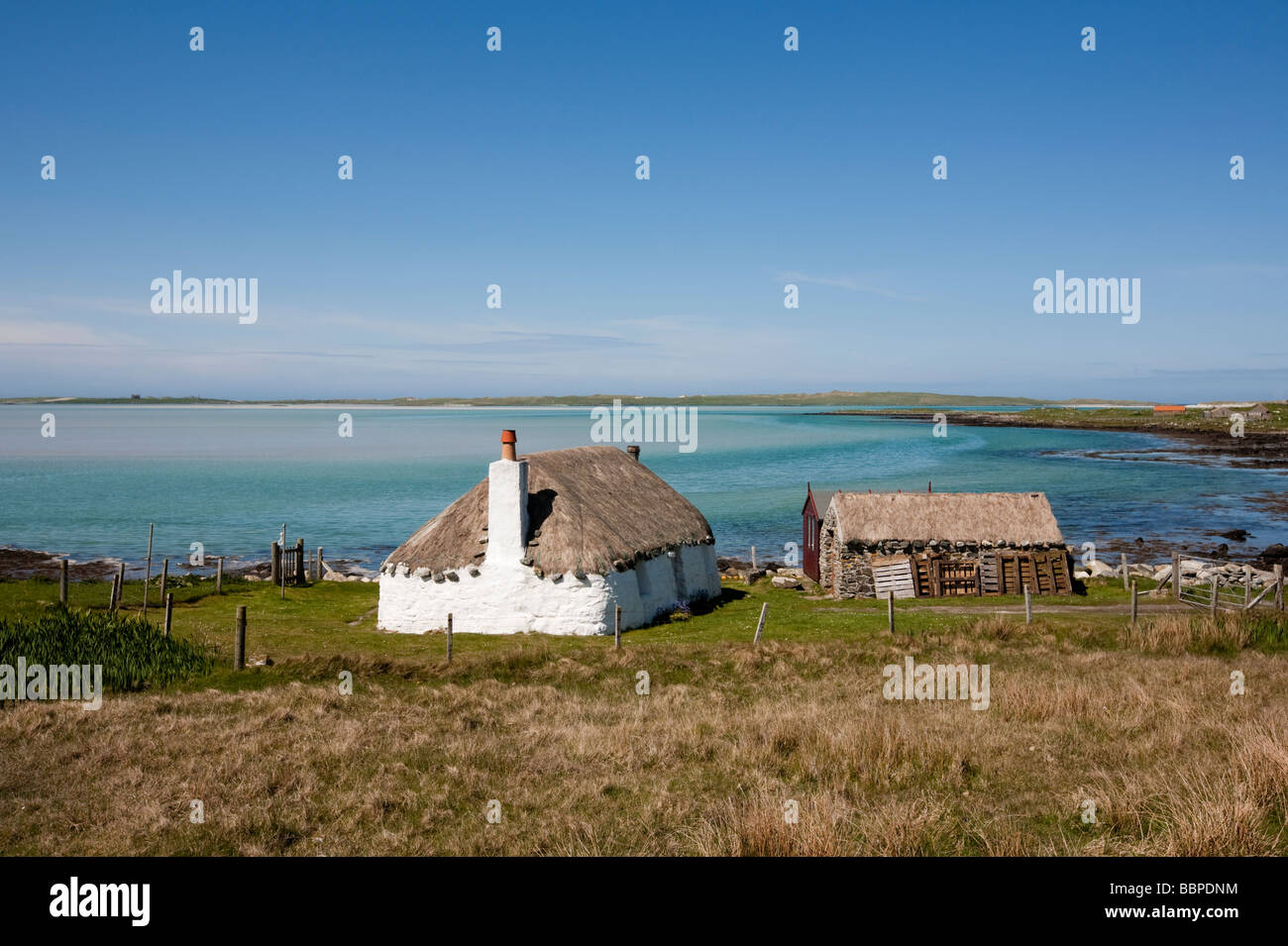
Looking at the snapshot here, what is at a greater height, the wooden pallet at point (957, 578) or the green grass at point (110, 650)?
the green grass at point (110, 650)

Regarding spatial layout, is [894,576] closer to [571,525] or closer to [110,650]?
[571,525]

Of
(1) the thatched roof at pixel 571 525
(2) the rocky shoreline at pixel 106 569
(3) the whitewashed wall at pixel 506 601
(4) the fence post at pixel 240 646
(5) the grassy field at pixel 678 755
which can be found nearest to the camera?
(5) the grassy field at pixel 678 755

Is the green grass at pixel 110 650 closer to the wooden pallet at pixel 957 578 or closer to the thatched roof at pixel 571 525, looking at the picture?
the thatched roof at pixel 571 525

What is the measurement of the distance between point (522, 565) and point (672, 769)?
591 inches

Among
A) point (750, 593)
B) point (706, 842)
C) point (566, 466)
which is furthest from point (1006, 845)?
point (750, 593)

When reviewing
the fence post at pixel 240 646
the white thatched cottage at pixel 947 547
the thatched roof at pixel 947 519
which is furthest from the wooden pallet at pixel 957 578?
the fence post at pixel 240 646

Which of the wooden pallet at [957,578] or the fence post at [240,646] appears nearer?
the fence post at [240,646]

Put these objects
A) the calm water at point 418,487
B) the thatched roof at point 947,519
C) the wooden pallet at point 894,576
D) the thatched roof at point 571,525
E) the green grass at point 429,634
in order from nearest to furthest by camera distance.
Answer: the green grass at point 429,634
the thatched roof at point 571,525
the wooden pallet at point 894,576
the thatched roof at point 947,519
the calm water at point 418,487

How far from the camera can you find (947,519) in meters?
34.3

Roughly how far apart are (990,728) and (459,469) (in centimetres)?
9873

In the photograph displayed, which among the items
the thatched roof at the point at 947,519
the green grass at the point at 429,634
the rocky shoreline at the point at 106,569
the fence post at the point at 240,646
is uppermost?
the thatched roof at the point at 947,519

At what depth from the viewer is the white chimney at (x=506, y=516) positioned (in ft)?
86.2

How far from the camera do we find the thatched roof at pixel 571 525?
26.4 metres

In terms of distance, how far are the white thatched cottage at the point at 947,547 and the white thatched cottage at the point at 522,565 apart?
31.8ft
